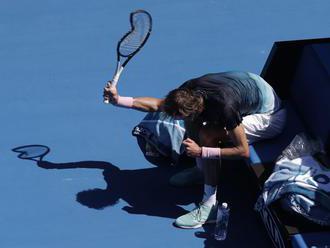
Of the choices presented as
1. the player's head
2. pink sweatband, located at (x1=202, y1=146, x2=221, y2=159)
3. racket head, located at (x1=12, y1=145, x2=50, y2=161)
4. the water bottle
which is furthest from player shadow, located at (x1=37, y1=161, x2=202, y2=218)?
the player's head

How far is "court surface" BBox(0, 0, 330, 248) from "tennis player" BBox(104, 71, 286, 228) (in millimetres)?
308

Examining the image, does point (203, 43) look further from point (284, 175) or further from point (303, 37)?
point (284, 175)

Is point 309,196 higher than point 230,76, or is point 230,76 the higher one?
point 230,76

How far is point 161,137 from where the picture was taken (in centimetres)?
484

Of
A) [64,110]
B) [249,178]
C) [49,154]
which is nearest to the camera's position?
[249,178]

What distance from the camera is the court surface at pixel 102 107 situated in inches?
177

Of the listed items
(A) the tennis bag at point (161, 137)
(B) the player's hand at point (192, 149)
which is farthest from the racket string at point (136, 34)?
(B) the player's hand at point (192, 149)

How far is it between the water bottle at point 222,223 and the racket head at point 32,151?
1.43 meters

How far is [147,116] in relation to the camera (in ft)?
16.4

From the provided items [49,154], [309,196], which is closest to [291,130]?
[309,196]

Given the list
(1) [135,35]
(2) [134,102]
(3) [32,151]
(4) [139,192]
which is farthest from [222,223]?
(3) [32,151]

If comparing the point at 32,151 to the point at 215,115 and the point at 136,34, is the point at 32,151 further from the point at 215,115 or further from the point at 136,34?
the point at 215,115

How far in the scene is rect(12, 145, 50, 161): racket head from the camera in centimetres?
511

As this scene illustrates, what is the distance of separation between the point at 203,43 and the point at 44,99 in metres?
1.44
